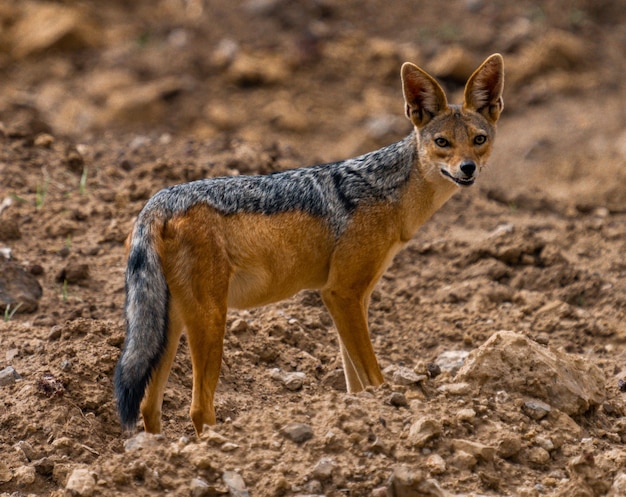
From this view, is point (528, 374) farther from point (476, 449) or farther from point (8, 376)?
point (8, 376)

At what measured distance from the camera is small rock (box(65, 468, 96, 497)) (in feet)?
18.7

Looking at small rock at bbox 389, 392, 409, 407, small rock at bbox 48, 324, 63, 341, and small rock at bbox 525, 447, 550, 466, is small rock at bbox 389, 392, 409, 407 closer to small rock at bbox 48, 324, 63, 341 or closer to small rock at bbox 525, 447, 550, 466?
small rock at bbox 525, 447, 550, 466

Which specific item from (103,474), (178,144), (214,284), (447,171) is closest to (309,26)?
(178,144)

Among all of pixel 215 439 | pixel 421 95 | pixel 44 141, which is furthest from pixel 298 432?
pixel 44 141

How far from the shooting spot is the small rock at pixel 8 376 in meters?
7.68

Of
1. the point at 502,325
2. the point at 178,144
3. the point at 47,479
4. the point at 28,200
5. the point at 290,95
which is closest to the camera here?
the point at 47,479

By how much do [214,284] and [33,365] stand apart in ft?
6.43

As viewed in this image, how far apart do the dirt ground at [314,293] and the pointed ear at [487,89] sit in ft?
6.47

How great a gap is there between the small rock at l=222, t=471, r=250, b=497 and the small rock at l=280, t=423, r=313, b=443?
0.49 meters

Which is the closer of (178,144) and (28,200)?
(28,200)

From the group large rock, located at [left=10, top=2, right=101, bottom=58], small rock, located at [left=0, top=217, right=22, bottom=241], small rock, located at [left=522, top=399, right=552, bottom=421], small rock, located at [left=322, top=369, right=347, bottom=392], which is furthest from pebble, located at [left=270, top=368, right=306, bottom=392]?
large rock, located at [left=10, top=2, right=101, bottom=58]

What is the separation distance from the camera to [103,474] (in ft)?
19.2

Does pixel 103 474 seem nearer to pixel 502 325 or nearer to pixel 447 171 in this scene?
pixel 447 171

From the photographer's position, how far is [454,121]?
8055mm
